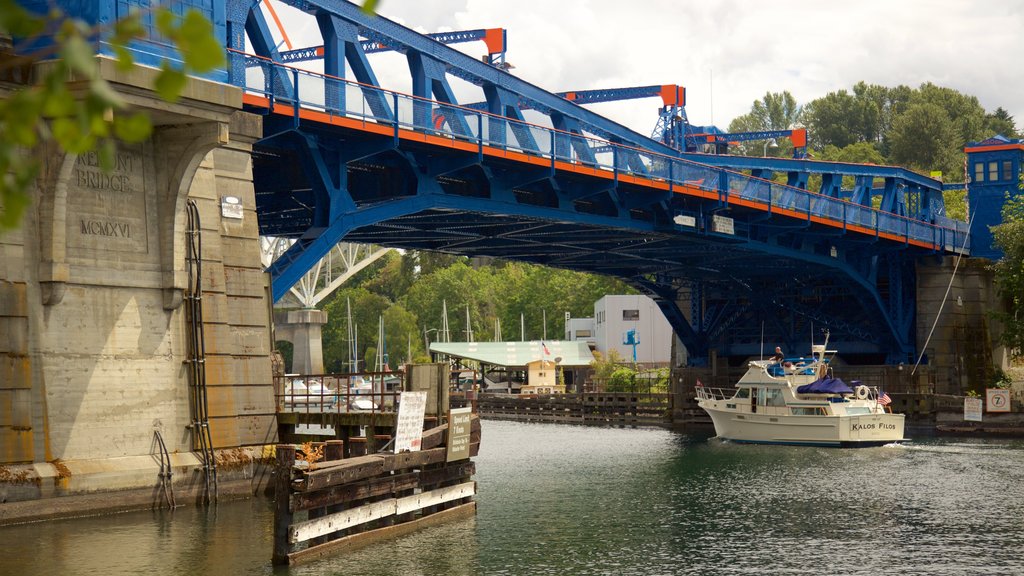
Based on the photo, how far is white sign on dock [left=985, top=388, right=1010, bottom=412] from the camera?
67.1 meters

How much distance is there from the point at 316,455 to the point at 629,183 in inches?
914

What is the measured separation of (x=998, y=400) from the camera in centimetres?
6731

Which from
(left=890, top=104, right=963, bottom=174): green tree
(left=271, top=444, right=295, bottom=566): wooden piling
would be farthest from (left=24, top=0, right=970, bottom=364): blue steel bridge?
(left=890, top=104, right=963, bottom=174): green tree

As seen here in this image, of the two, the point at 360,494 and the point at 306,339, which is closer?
the point at 360,494

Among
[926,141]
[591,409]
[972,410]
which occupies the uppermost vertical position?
[926,141]

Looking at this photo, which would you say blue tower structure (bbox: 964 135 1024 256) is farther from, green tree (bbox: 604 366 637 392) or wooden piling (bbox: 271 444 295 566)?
wooden piling (bbox: 271 444 295 566)

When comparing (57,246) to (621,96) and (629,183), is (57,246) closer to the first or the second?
(629,183)

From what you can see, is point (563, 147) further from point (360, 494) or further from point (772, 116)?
point (772, 116)

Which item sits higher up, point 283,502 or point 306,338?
point 306,338

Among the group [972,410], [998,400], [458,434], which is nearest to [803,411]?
[972,410]

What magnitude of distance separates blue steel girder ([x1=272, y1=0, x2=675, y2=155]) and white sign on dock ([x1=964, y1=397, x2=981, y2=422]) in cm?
2261

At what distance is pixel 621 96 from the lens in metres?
71.9

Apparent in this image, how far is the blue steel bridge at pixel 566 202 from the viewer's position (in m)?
40.0

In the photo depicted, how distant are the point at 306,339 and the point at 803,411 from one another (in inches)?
2261
